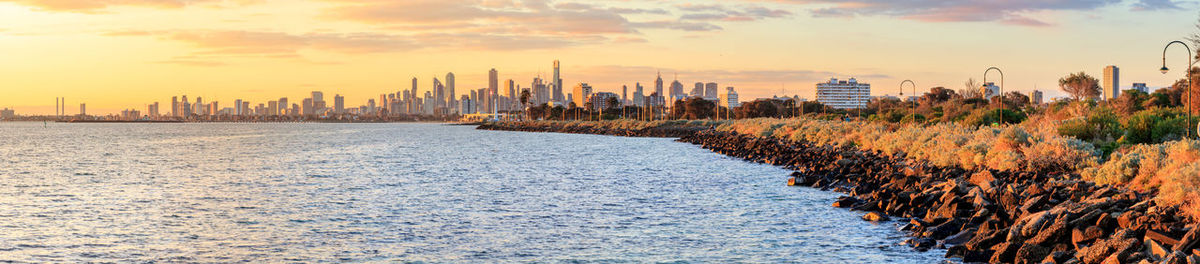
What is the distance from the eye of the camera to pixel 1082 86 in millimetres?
110312

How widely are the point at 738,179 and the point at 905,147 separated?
9162mm

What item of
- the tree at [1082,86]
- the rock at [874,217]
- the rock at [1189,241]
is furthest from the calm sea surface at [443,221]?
the tree at [1082,86]

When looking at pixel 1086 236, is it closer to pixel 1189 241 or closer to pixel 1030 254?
pixel 1030 254

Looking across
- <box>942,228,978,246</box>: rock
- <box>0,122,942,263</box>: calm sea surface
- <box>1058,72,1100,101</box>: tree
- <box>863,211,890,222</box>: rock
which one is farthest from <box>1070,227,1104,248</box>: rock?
<box>1058,72,1100,101</box>: tree

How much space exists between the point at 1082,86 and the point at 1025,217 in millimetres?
109964

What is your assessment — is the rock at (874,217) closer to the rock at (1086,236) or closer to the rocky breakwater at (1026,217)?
the rocky breakwater at (1026,217)

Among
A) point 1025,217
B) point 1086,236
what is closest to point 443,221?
point 1025,217

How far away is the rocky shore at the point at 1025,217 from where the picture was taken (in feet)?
39.1

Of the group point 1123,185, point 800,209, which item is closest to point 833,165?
point 800,209

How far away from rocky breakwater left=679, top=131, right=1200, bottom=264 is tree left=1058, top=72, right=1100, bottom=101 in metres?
98.1

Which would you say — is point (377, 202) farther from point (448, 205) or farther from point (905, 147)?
point (905, 147)

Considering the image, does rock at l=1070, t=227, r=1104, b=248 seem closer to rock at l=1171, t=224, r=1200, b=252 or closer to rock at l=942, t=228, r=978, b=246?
rock at l=1171, t=224, r=1200, b=252

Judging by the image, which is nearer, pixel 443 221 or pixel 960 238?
pixel 960 238

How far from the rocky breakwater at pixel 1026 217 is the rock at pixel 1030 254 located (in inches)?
0.6
